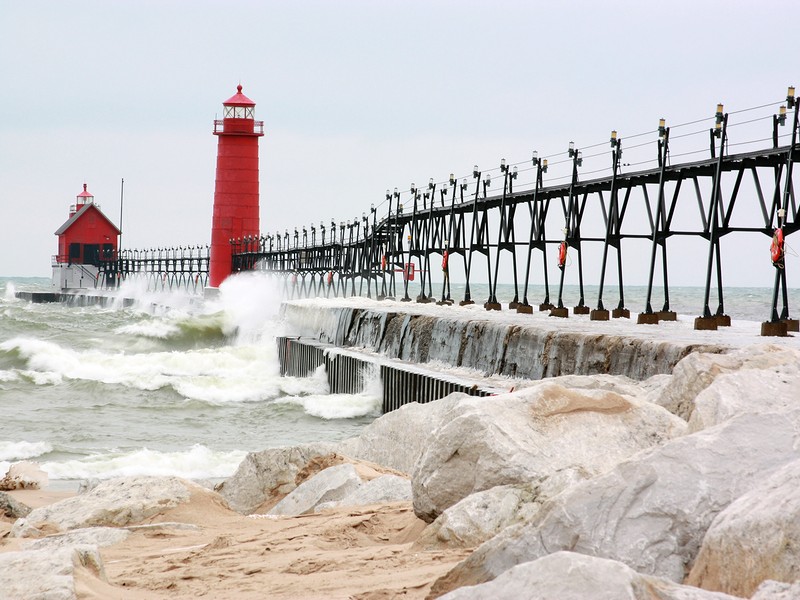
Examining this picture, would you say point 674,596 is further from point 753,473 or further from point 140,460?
point 140,460

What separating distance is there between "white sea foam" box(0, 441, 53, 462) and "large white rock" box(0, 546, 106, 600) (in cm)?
1158

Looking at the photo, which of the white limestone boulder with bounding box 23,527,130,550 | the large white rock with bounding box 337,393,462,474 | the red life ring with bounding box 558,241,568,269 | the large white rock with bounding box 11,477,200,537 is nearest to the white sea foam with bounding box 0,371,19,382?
the red life ring with bounding box 558,241,568,269

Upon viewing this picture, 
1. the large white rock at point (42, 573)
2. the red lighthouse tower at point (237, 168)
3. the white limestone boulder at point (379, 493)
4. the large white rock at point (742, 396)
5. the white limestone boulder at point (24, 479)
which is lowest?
the white limestone boulder at point (24, 479)

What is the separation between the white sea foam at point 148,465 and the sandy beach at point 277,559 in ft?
19.6

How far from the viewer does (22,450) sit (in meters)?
16.8

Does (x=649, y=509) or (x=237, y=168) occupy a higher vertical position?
(x=237, y=168)

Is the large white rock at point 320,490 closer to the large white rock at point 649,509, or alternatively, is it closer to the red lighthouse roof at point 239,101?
the large white rock at point 649,509

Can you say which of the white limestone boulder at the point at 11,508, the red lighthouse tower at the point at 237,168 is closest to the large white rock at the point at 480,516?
the white limestone boulder at the point at 11,508

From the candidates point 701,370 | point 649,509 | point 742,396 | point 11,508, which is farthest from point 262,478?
point 649,509

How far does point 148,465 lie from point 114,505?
6377mm

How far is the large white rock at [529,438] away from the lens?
20.4ft

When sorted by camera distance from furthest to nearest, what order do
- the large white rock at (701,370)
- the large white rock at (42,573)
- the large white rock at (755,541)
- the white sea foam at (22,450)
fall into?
the white sea foam at (22,450) < the large white rock at (701,370) < the large white rock at (42,573) < the large white rock at (755,541)

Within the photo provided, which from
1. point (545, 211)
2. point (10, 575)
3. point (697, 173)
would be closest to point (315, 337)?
point (545, 211)

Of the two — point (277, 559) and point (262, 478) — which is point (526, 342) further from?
point (277, 559)
